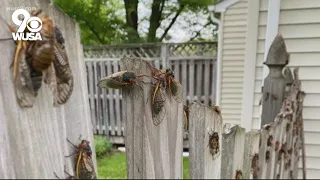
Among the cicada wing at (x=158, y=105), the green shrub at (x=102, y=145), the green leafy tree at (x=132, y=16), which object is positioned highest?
the green leafy tree at (x=132, y=16)

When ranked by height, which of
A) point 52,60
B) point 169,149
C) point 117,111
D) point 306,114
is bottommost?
point 117,111

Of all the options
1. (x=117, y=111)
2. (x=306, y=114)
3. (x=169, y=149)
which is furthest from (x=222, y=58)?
(x=169, y=149)

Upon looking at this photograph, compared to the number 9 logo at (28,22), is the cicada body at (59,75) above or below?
below

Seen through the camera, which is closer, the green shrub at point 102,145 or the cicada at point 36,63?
the cicada at point 36,63

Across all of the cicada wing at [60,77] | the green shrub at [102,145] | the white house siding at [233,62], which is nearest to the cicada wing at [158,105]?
the cicada wing at [60,77]

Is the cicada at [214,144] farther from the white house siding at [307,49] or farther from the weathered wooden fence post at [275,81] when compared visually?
the white house siding at [307,49]

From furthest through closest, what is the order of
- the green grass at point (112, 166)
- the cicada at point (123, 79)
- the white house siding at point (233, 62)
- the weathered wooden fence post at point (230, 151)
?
the white house siding at point (233, 62)
the green grass at point (112, 166)
the weathered wooden fence post at point (230, 151)
the cicada at point (123, 79)

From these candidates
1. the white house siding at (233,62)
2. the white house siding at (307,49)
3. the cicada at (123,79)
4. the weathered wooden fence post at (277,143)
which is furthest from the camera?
the white house siding at (233,62)

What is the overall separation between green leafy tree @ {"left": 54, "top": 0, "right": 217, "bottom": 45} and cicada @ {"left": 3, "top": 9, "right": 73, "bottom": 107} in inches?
12.3

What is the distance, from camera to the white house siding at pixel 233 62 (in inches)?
101

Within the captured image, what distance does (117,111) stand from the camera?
2.65 m

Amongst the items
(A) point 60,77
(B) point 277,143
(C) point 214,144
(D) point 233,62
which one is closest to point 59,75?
(A) point 60,77

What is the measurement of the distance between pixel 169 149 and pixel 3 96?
206mm

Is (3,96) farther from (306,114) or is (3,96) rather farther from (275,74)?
(306,114)
